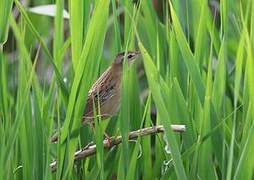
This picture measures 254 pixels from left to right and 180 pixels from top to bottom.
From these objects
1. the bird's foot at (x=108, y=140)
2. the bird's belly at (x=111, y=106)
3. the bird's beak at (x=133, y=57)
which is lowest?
the bird's foot at (x=108, y=140)

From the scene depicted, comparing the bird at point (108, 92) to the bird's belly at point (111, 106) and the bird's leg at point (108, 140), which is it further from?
the bird's leg at point (108, 140)

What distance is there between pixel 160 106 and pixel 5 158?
1.39ft

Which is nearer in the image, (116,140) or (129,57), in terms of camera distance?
(116,140)

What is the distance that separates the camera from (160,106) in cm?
190

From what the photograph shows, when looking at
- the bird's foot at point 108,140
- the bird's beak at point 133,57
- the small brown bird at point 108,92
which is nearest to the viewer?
the bird's foot at point 108,140

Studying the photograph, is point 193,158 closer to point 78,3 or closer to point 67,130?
point 67,130

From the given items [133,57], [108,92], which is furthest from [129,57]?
[108,92]

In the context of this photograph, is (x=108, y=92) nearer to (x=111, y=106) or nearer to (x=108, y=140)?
(x=111, y=106)

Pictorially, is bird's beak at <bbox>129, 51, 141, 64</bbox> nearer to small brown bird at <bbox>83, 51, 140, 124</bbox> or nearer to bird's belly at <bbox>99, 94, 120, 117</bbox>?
small brown bird at <bbox>83, 51, 140, 124</bbox>

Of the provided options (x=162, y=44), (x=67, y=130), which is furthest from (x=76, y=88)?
(x=162, y=44)

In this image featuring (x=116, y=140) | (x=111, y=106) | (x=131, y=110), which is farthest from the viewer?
(x=111, y=106)

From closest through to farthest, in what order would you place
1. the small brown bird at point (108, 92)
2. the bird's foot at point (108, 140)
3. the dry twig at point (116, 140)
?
the dry twig at point (116, 140) → the bird's foot at point (108, 140) → the small brown bird at point (108, 92)

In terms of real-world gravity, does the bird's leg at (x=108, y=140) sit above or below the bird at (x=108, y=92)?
below

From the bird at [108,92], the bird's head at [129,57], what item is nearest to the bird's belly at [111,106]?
the bird at [108,92]
